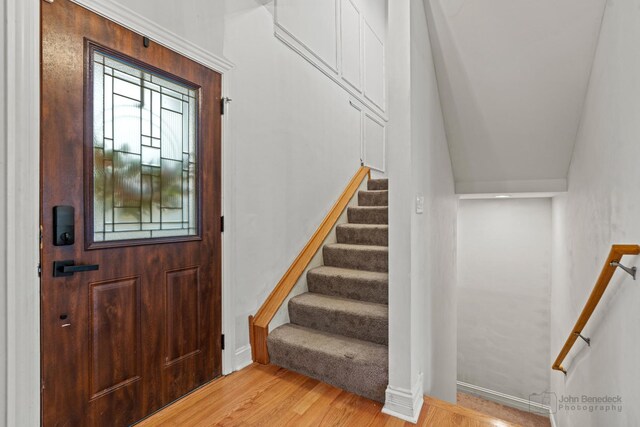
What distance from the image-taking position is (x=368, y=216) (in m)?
3.51

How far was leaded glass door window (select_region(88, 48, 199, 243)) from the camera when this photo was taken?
160 centimetres

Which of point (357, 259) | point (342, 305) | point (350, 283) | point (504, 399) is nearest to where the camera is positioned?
point (342, 305)

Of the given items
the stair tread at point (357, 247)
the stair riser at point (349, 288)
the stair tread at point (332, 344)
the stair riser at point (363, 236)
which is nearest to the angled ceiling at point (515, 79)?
the stair riser at point (363, 236)

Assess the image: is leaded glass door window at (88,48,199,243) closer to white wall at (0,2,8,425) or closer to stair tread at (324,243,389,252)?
white wall at (0,2,8,425)

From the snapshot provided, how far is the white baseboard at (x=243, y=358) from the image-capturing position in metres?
2.31

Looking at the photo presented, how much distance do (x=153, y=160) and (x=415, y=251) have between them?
162 cm

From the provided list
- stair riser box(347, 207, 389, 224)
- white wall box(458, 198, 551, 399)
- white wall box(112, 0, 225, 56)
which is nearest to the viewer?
white wall box(112, 0, 225, 56)

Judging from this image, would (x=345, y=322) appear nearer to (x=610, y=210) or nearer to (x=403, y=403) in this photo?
(x=403, y=403)

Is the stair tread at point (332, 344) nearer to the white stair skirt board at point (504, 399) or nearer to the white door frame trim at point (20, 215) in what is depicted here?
the white door frame trim at point (20, 215)

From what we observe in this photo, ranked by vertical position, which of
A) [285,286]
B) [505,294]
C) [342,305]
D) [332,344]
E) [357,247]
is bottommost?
[505,294]

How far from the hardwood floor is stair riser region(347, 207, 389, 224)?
177 centimetres

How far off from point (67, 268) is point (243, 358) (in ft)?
4.48

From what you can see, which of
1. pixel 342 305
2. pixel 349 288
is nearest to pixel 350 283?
pixel 349 288

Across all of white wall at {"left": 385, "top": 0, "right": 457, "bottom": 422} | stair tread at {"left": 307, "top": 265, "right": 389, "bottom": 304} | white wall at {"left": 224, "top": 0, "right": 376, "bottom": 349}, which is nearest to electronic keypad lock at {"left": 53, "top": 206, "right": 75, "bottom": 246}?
white wall at {"left": 224, "top": 0, "right": 376, "bottom": 349}
